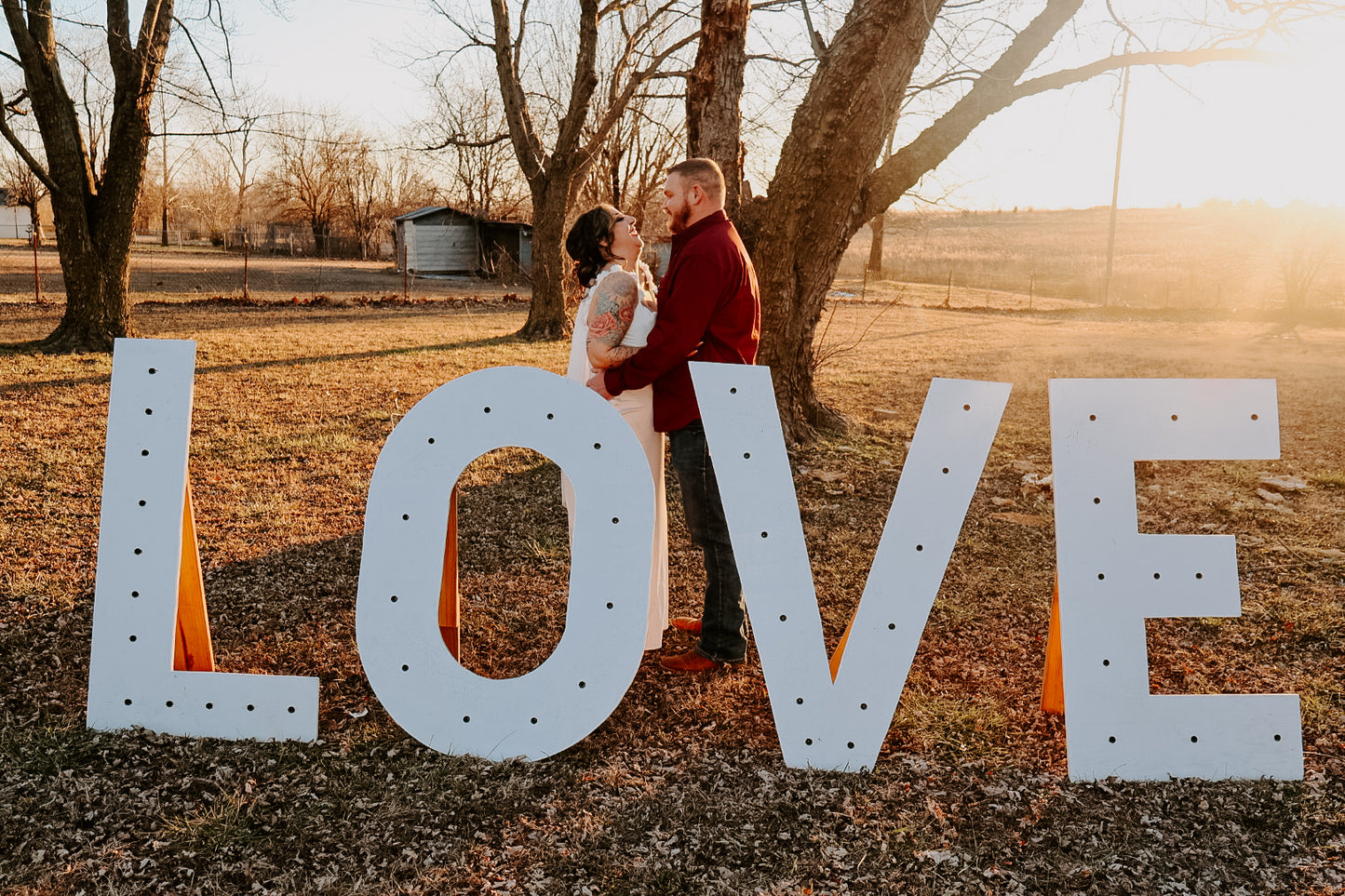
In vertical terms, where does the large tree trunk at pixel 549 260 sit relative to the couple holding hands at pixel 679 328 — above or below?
above

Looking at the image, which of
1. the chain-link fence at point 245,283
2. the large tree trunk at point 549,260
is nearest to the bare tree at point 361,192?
the chain-link fence at point 245,283

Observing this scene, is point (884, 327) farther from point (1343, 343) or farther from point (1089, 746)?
point (1089, 746)

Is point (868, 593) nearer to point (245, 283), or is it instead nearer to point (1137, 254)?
point (245, 283)

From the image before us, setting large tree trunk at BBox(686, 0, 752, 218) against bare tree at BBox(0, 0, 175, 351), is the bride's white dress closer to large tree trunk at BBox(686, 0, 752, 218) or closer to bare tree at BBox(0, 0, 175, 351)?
large tree trunk at BBox(686, 0, 752, 218)

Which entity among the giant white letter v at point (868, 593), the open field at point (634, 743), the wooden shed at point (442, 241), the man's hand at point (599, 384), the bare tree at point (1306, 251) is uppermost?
the wooden shed at point (442, 241)

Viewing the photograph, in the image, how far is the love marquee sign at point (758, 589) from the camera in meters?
2.89

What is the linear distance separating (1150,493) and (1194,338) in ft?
46.2

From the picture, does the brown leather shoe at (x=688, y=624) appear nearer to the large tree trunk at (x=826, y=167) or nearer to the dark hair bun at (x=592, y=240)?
the dark hair bun at (x=592, y=240)

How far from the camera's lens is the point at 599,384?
3.40 m

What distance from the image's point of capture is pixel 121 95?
10367 millimetres

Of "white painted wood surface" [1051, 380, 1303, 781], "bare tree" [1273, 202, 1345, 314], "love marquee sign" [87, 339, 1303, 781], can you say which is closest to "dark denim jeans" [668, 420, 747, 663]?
"love marquee sign" [87, 339, 1303, 781]

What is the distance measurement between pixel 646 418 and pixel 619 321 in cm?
39

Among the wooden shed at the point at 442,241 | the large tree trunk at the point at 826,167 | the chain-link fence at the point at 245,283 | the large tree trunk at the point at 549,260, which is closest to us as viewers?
the large tree trunk at the point at 826,167

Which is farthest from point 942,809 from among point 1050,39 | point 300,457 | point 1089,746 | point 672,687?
point 1050,39
